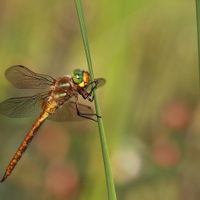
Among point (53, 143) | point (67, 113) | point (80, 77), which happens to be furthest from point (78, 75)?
point (53, 143)

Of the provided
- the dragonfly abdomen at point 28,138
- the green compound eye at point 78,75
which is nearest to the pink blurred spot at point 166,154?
the green compound eye at point 78,75

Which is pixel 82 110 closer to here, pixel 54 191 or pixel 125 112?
pixel 125 112

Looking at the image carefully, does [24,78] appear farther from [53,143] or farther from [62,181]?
[62,181]

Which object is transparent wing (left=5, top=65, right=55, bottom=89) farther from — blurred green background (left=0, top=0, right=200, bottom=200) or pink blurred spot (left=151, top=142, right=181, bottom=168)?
pink blurred spot (left=151, top=142, right=181, bottom=168)

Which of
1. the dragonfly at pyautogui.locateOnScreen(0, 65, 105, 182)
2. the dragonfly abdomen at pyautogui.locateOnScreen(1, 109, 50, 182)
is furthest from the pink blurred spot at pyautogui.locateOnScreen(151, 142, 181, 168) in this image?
the dragonfly abdomen at pyautogui.locateOnScreen(1, 109, 50, 182)

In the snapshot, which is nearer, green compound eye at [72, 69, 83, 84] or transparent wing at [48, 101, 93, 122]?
green compound eye at [72, 69, 83, 84]

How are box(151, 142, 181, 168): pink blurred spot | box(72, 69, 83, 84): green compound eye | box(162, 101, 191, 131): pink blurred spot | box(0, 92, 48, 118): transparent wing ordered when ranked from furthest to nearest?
box(162, 101, 191, 131): pink blurred spot < box(151, 142, 181, 168): pink blurred spot < box(0, 92, 48, 118): transparent wing < box(72, 69, 83, 84): green compound eye

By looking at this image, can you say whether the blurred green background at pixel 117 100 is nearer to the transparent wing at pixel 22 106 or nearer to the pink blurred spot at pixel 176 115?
the pink blurred spot at pixel 176 115
